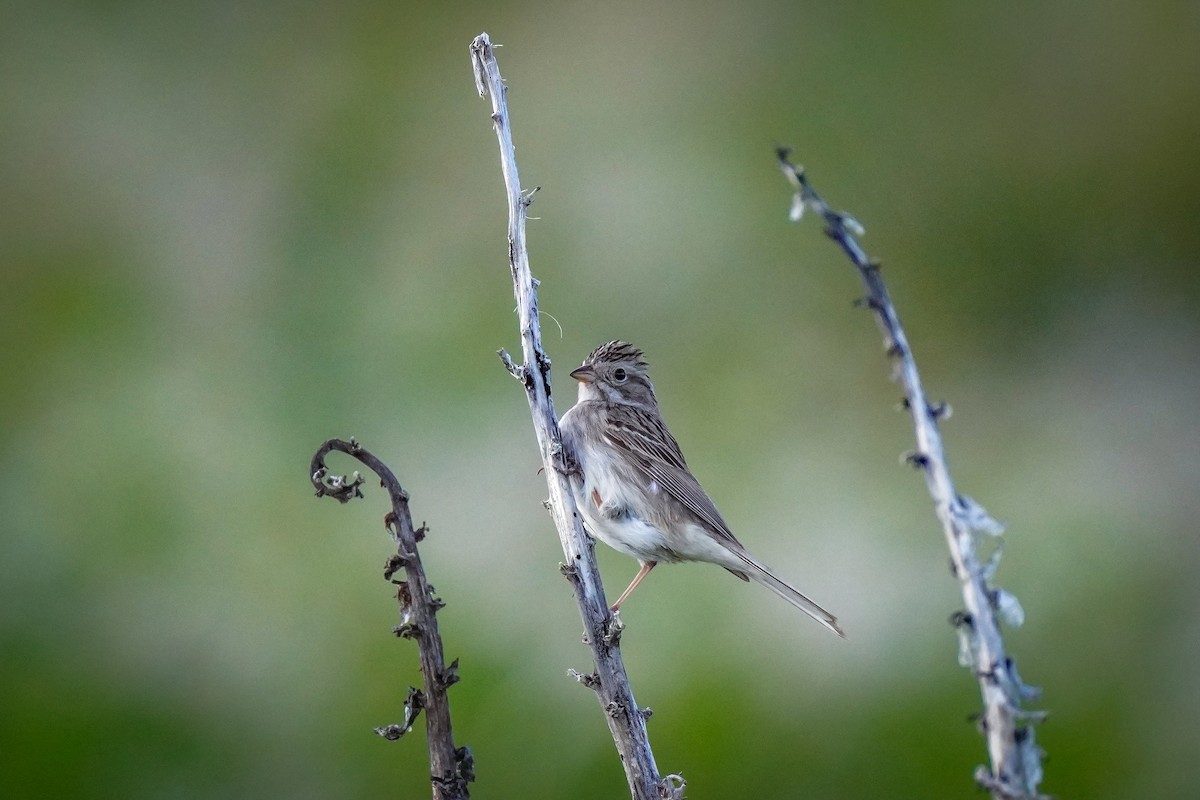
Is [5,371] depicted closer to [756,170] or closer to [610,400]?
[610,400]

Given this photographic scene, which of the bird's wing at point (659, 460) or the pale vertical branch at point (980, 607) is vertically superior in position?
the bird's wing at point (659, 460)

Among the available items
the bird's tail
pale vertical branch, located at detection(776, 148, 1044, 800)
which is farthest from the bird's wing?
pale vertical branch, located at detection(776, 148, 1044, 800)

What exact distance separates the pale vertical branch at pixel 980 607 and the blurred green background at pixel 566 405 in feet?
12.4

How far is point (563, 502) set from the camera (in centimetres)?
251

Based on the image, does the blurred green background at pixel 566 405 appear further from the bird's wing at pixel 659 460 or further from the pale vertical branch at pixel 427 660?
the pale vertical branch at pixel 427 660

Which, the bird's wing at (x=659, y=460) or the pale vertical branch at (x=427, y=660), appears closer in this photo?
the pale vertical branch at (x=427, y=660)

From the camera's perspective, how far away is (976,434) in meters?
5.69

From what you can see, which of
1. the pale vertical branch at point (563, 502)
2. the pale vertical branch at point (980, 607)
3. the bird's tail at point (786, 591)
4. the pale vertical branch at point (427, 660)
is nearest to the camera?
the pale vertical branch at point (980, 607)

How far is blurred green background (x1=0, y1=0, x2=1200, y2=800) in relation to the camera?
17.1 ft

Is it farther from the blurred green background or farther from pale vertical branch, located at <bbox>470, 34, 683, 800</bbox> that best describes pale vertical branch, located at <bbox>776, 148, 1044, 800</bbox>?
the blurred green background

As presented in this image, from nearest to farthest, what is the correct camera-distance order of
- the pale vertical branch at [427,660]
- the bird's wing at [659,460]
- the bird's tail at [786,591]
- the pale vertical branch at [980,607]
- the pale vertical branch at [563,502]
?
the pale vertical branch at [980,607] < the pale vertical branch at [427,660] < the pale vertical branch at [563,502] < the bird's tail at [786,591] < the bird's wing at [659,460]

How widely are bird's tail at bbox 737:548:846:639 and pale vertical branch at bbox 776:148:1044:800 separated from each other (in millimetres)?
1778

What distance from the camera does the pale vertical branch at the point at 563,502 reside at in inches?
86.1

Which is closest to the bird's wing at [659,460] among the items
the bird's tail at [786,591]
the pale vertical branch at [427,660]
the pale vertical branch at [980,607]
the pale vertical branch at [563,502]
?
the bird's tail at [786,591]
